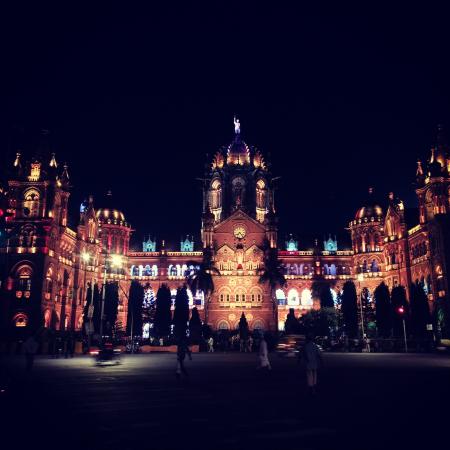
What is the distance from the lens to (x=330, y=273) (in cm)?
9681

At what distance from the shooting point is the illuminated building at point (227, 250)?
68938 millimetres

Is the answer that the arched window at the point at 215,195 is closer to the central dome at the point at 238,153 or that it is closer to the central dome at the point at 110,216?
the central dome at the point at 238,153

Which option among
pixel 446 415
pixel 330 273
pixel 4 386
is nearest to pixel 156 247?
pixel 330 273

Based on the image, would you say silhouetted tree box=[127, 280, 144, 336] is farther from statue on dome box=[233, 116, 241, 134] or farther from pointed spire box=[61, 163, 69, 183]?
statue on dome box=[233, 116, 241, 134]

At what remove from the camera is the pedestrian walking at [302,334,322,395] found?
51.6 feet

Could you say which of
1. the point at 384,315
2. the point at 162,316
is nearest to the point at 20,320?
the point at 162,316

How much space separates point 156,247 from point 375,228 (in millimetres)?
49161

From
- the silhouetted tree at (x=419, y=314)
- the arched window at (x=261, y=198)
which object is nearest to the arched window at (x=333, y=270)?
the arched window at (x=261, y=198)

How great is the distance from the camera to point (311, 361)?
1596 centimetres

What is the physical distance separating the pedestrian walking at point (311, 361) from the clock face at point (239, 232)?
74717mm

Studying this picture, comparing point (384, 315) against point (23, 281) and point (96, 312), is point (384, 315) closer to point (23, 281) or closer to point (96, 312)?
point (96, 312)

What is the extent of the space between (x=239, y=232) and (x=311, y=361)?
7542cm

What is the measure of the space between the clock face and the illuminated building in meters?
0.20

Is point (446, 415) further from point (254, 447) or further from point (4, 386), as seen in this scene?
point (4, 386)
